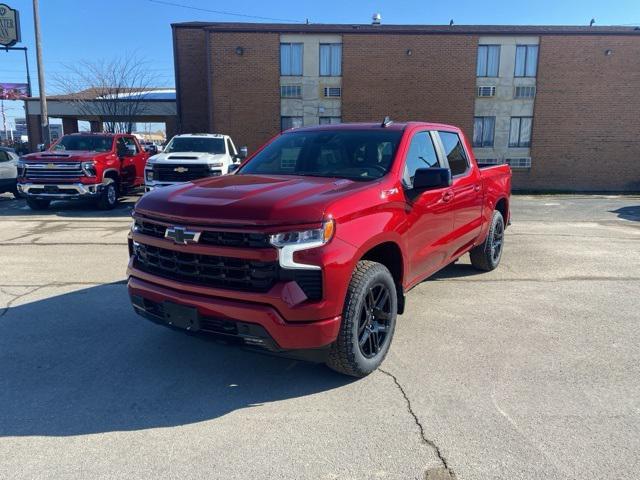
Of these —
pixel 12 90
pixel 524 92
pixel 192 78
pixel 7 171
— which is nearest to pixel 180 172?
pixel 7 171

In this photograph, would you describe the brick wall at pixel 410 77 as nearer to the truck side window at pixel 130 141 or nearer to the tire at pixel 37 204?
the truck side window at pixel 130 141

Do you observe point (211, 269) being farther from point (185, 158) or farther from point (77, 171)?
point (77, 171)

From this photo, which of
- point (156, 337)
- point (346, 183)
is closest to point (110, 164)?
point (156, 337)

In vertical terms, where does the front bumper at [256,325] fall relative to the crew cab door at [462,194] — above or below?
below

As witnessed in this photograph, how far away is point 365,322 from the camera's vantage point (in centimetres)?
355

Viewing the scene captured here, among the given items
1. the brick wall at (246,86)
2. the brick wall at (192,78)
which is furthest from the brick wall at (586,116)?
the brick wall at (192,78)

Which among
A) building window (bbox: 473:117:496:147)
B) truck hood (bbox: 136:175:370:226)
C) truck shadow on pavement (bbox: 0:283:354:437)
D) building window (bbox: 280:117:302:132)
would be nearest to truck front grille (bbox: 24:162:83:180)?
truck shadow on pavement (bbox: 0:283:354:437)

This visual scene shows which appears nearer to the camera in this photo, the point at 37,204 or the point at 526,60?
the point at 37,204

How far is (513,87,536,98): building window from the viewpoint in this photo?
72.1 feet

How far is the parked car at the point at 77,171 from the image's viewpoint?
1238 cm

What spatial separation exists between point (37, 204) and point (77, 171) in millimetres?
1946

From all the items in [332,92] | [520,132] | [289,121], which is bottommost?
[520,132]

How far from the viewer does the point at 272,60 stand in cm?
2164

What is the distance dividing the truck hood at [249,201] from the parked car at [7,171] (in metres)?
13.8
